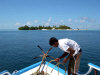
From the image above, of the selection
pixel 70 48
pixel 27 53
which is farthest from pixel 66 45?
pixel 27 53

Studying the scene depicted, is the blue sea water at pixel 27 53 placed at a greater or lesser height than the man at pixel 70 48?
lesser

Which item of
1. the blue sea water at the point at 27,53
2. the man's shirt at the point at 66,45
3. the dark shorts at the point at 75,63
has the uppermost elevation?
the man's shirt at the point at 66,45

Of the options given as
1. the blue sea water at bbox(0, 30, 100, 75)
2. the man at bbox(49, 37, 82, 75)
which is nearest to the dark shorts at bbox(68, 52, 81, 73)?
the man at bbox(49, 37, 82, 75)

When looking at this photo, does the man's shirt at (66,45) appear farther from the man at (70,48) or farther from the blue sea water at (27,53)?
the blue sea water at (27,53)

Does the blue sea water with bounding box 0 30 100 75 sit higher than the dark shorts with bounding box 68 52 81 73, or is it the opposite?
the dark shorts with bounding box 68 52 81 73

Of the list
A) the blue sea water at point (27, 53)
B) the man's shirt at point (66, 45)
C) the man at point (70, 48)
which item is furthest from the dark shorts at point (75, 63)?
the blue sea water at point (27, 53)

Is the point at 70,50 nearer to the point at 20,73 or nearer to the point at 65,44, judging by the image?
the point at 65,44

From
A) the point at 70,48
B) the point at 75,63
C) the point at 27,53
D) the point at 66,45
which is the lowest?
the point at 27,53

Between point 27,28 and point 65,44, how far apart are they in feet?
506

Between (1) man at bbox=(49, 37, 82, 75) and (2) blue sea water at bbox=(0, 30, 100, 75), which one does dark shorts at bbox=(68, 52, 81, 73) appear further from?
(2) blue sea water at bbox=(0, 30, 100, 75)

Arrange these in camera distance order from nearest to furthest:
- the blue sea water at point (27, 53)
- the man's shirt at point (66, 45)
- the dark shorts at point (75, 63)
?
1. the man's shirt at point (66, 45)
2. the dark shorts at point (75, 63)
3. the blue sea water at point (27, 53)

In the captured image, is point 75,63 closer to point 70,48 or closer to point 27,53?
point 70,48

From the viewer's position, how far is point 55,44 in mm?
2660

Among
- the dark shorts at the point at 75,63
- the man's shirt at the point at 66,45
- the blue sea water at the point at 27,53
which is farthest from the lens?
the blue sea water at the point at 27,53
